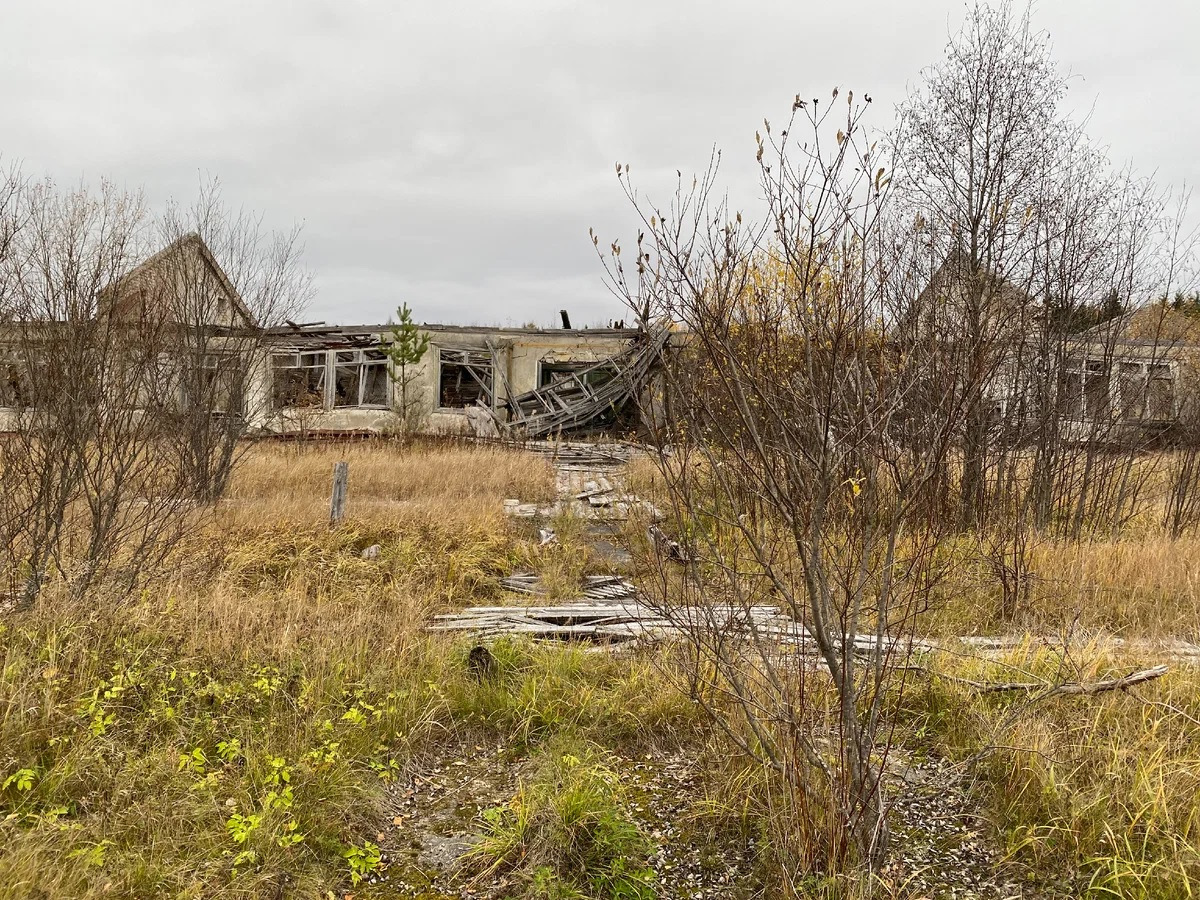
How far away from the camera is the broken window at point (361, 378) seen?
19312mm

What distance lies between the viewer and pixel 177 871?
2.32 meters

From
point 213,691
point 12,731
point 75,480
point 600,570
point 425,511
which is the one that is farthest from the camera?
point 425,511

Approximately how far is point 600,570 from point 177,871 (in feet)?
15.8

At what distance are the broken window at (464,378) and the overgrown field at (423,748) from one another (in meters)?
15.1

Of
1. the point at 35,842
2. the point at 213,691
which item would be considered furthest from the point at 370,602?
the point at 35,842

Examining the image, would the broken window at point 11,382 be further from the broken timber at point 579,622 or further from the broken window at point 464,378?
the broken window at point 464,378

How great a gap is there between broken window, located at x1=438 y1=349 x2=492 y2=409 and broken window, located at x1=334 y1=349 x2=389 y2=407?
1.84m

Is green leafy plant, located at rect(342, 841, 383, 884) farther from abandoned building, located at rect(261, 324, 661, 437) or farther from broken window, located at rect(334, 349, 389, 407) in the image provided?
broken window, located at rect(334, 349, 389, 407)

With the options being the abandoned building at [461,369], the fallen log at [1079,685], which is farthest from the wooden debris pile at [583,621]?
the abandoned building at [461,369]

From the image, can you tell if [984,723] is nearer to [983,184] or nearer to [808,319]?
[808,319]

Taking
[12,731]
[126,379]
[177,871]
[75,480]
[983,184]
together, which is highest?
[983,184]

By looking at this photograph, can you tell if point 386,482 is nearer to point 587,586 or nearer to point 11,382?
point 587,586

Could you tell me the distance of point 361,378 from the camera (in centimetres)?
1931

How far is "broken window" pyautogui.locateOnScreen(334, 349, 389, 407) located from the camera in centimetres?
1931
